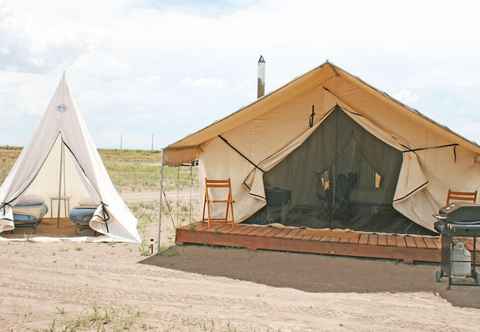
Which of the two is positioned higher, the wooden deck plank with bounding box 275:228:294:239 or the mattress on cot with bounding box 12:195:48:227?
the mattress on cot with bounding box 12:195:48:227

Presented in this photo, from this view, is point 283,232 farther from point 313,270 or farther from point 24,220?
point 24,220

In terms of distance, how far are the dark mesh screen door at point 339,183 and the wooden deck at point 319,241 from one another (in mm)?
204

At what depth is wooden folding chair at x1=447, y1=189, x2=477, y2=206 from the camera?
6637 millimetres

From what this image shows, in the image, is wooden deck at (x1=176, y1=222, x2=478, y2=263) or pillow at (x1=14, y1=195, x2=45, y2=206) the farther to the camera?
pillow at (x1=14, y1=195, x2=45, y2=206)

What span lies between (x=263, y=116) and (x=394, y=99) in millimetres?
2018

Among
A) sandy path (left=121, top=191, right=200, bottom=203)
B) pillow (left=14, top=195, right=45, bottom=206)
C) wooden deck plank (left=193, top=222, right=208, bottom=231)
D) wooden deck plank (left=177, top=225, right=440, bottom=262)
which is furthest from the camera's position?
sandy path (left=121, top=191, right=200, bottom=203)

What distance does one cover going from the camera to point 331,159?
23.6 feet

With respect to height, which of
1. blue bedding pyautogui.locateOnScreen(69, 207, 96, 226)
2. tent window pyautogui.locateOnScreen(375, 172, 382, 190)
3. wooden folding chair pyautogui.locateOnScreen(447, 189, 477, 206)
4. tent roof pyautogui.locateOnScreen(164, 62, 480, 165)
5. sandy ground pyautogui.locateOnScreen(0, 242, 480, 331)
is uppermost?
tent roof pyautogui.locateOnScreen(164, 62, 480, 165)

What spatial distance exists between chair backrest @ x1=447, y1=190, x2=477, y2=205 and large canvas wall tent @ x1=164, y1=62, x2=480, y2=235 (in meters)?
0.11

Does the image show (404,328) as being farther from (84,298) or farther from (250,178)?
(250,178)

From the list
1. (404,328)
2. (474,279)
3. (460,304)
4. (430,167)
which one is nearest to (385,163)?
(430,167)

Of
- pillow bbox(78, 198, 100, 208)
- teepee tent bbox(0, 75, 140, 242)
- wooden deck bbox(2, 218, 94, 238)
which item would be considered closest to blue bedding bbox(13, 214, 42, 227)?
wooden deck bbox(2, 218, 94, 238)

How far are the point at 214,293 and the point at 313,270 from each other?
4.44ft

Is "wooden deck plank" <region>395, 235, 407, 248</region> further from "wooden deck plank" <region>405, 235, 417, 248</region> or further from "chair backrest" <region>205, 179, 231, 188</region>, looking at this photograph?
"chair backrest" <region>205, 179, 231, 188</region>
